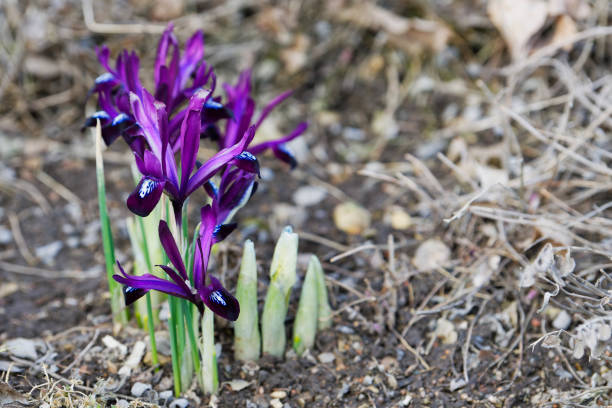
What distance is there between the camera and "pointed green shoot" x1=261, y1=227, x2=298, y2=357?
1802 mm

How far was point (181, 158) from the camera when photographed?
1.55 m

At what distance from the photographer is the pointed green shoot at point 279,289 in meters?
1.80

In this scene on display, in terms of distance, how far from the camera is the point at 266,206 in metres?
2.84

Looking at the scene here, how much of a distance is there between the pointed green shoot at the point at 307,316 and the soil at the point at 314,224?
0.14 feet

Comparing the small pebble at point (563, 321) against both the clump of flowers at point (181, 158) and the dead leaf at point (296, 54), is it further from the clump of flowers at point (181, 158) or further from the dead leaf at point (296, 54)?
the dead leaf at point (296, 54)

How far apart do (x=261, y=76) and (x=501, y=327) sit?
6.56 feet

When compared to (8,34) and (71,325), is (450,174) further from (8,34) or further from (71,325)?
(8,34)

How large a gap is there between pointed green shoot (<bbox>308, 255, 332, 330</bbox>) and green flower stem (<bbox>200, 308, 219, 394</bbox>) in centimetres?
34

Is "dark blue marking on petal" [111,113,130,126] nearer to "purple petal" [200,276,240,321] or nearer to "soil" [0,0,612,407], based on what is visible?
"purple petal" [200,276,240,321]

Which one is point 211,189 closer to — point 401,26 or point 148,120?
point 148,120

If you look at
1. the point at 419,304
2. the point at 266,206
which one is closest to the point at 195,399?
the point at 419,304

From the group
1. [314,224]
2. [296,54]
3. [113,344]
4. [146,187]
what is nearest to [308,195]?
[314,224]

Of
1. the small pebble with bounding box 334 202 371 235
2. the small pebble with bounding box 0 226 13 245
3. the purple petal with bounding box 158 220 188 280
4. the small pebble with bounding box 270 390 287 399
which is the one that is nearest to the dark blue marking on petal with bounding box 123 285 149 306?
the purple petal with bounding box 158 220 188 280

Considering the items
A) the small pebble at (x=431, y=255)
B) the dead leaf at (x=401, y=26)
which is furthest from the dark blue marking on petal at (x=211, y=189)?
the dead leaf at (x=401, y=26)
